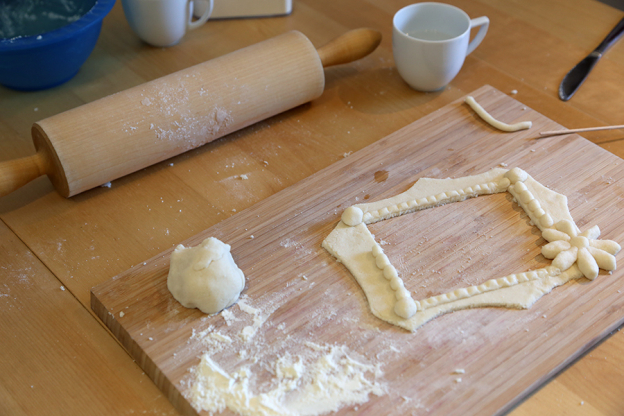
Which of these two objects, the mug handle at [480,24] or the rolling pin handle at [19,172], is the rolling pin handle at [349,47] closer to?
the mug handle at [480,24]

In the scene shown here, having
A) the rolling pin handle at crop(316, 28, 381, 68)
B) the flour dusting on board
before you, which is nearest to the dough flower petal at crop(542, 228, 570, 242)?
the flour dusting on board

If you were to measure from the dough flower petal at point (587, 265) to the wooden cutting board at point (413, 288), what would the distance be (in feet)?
0.06

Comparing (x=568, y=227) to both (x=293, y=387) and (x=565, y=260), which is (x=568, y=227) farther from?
(x=293, y=387)

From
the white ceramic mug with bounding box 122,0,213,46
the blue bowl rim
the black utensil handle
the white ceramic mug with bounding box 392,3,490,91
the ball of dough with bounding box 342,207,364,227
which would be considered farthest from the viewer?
the black utensil handle

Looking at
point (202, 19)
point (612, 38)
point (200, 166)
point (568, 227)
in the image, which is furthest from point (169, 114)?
point (612, 38)

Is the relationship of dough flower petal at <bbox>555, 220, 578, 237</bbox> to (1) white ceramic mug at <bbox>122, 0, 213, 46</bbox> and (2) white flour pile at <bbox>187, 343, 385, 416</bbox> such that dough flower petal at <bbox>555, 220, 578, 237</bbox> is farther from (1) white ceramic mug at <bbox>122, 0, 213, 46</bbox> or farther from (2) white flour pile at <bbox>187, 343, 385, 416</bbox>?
(1) white ceramic mug at <bbox>122, 0, 213, 46</bbox>

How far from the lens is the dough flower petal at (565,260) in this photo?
98 cm

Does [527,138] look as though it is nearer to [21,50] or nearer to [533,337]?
[533,337]

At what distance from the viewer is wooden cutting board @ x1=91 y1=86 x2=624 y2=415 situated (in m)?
0.85

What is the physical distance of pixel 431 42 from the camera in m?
1.27

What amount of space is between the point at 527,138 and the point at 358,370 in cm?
66

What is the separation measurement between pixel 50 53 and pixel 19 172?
1.02 ft

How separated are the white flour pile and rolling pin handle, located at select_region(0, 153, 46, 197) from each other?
524mm

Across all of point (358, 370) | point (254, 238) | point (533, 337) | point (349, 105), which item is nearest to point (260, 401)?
point (358, 370)
